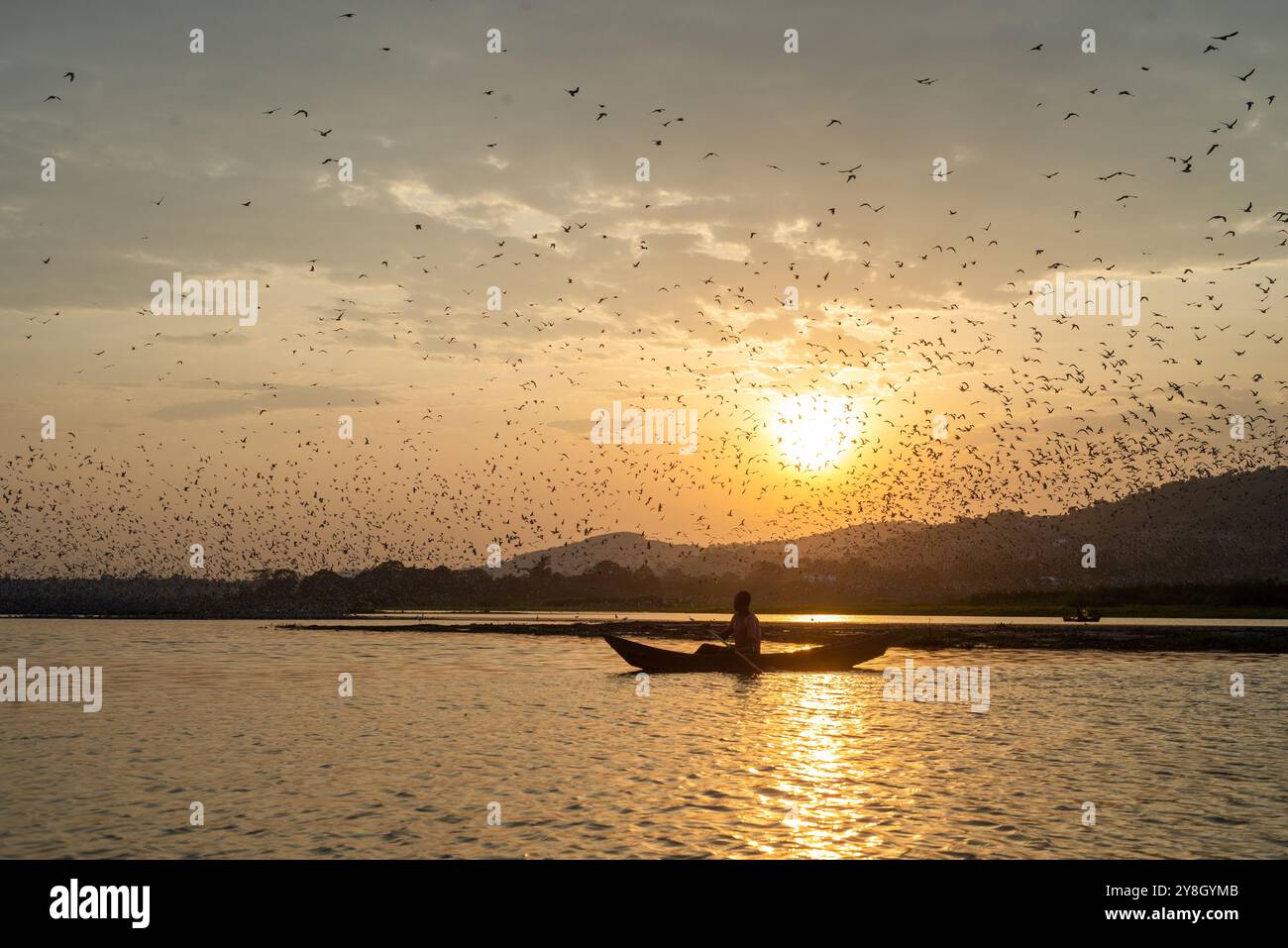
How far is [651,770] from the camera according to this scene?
2306 centimetres

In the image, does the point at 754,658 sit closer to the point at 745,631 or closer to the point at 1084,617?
the point at 745,631

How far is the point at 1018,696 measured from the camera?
122 ft

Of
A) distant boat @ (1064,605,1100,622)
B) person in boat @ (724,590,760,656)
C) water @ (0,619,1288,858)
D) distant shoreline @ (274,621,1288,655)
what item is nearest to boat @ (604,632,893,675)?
person in boat @ (724,590,760,656)

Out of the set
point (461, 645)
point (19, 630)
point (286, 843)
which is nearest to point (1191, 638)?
point (461, 645)

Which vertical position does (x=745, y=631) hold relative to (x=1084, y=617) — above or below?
above

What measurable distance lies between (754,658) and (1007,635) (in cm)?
3380

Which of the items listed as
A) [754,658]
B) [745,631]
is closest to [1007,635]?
[754,658]

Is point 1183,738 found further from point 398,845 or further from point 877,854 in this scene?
point 398,845

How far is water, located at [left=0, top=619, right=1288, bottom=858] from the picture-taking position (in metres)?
16.7

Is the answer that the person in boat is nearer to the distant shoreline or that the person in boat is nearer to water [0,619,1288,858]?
water [0,619,1288,858]

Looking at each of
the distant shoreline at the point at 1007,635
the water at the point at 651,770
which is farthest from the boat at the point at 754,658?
the distant shoreline at the point at 1007,635

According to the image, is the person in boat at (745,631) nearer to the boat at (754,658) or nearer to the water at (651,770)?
the boat at (754,658)
